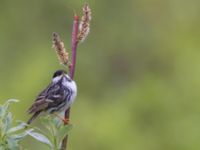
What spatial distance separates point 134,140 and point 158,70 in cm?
155

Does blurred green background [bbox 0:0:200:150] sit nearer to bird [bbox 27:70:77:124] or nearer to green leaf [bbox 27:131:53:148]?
bird [bbox 27:70:77:124]

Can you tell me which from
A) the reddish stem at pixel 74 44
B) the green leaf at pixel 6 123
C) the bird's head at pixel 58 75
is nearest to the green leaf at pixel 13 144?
the green leaf at pixel 6 123

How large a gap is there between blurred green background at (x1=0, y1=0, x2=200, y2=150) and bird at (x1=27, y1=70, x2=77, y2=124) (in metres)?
4.26

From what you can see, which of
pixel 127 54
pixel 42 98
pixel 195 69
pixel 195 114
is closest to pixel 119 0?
pixel 127 54

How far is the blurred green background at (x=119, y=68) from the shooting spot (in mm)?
8453

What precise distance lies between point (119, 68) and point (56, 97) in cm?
647

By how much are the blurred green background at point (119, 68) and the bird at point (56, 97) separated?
14.0ft

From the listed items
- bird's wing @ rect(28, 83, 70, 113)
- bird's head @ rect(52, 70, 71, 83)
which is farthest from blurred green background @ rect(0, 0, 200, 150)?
bird's head @ rect(52, 70, 71, 83)

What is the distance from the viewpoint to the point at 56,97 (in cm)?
361

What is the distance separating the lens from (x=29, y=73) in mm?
9250

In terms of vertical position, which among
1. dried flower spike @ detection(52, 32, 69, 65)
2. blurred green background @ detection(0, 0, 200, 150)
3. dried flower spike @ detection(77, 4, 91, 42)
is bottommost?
blurred green background @ detection(0, 0, 200, 150)

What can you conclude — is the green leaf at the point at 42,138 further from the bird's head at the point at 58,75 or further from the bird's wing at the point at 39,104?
the bird's head at the point at 58,75

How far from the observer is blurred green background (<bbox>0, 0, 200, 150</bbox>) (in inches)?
333

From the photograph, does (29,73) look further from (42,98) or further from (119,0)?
(42,98)
